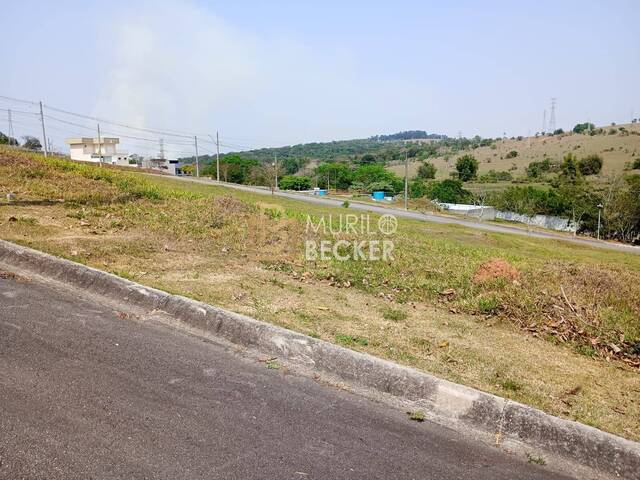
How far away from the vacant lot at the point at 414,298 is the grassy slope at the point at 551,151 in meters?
89.0

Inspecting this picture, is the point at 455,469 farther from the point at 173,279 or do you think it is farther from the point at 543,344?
the point at 173,279

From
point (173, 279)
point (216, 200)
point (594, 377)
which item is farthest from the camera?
point (216, 200)

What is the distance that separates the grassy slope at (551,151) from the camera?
92.3m

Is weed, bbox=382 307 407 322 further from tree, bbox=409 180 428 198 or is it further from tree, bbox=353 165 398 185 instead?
tree, bbox=353 165 398 185

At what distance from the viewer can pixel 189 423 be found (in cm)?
284

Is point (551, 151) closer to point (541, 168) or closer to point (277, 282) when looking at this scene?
point (541, 168)

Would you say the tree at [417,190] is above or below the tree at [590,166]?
below

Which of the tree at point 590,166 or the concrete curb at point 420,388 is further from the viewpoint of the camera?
the tree at point 590,166

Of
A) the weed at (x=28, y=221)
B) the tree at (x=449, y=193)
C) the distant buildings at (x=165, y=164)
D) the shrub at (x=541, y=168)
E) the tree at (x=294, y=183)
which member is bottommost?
the tree at (x=449, y=193)

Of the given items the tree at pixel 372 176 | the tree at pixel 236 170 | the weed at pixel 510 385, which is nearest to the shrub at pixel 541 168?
the tree at pixel 372 176

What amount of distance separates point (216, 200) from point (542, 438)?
11153 millimetres

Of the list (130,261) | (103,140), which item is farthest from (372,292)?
(103,140)

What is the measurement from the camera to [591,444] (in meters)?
2.87

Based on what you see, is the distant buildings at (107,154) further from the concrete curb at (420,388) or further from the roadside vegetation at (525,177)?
the concrete curb at (420,388)
